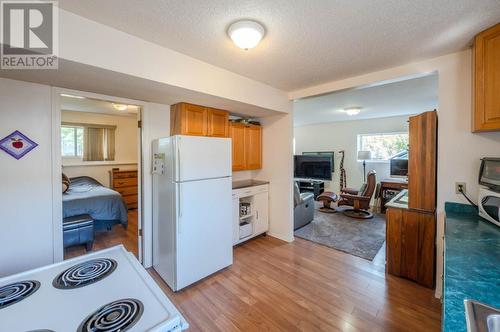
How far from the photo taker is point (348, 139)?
626 centimetres

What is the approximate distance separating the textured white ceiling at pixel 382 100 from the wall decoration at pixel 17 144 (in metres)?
3.40

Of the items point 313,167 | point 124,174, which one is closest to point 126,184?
point 124,174

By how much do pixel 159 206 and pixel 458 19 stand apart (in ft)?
10.5

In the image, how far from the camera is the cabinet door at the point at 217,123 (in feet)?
9.71

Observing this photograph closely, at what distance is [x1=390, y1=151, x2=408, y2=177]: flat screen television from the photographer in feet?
16.4

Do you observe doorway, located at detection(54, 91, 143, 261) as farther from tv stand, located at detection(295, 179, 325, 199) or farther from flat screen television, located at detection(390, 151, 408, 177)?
flat screen television, located at detection(390, 151, 408, 177)

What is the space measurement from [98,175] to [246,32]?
18.2ft

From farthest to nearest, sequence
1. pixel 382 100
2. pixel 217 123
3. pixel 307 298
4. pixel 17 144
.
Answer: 1. pixel 382 100
2. pixel 217 123
3. pixel 307 298
4. pixel 17 144

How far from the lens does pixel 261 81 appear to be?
2.83 metres

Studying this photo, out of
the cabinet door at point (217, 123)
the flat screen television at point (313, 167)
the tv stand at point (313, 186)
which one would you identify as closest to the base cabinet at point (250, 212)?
the cabinet door at point (217, 123)

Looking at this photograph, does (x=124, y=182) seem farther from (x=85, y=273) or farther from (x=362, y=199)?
(x=362, y=199)

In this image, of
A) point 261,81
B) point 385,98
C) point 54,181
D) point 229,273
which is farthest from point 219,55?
point 385,98

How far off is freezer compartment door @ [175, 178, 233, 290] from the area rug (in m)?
1.64

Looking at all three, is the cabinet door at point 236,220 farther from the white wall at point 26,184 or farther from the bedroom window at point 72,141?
the bedroom window at point 72,141
